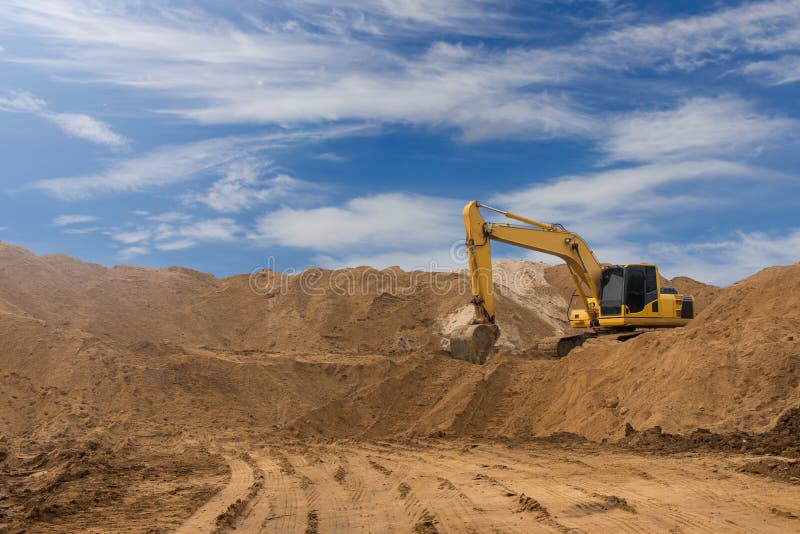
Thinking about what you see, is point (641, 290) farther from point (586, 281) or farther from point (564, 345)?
point (564, 345)

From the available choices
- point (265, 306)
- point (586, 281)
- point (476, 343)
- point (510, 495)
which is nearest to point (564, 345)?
point (586, 281)

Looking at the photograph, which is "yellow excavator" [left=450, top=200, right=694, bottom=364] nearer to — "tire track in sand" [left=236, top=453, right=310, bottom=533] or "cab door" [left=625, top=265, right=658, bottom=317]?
"cab door" [left=625, top=265, right=658, bottom=317]

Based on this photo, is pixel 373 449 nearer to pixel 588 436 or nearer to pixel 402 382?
pixel 588 436

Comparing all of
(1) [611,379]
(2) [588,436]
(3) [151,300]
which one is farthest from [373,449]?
(3) [151,300]

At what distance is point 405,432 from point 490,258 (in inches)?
222

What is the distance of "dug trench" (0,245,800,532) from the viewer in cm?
753

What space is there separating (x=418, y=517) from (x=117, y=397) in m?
15.2

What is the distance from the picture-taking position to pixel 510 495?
7930 mm

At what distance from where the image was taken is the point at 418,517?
23.2 ft

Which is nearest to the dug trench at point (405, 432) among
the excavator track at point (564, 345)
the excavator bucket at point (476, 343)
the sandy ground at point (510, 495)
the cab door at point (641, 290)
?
the sandy ground at point (510, 495)

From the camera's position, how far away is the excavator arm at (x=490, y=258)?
19875mm

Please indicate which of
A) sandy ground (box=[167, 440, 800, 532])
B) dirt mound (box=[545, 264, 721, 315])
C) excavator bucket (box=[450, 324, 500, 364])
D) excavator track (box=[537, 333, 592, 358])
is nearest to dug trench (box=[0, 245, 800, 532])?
sandy ground (box=[167, 440, 800, 532])

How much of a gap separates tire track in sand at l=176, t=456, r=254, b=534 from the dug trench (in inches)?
1.9

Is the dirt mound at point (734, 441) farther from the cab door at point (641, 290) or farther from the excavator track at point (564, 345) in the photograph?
the excavator track at point (564, 345)
